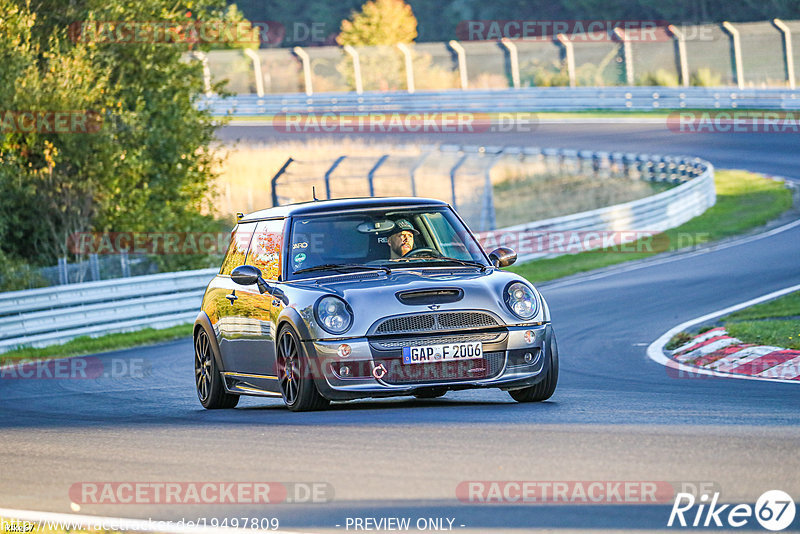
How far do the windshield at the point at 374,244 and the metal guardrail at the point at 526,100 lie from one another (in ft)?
104

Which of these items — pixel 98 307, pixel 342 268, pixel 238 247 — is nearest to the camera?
pixel 342 268

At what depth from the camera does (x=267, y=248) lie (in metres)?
10.4

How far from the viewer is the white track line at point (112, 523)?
5.82 meters

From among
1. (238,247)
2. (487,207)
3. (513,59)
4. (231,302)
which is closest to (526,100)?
(513,59)

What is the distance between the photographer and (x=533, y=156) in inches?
1564

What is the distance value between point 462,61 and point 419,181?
14330 mm

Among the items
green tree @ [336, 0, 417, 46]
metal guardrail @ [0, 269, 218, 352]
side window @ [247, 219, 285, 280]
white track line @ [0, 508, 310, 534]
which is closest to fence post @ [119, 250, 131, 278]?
metal guardrail @ [0, 269, 218, 352]

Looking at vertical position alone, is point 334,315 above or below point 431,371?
above

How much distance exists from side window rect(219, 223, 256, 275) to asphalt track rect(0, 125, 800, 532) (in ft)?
3.96

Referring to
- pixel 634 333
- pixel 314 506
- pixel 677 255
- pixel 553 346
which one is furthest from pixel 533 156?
pixel 314 506

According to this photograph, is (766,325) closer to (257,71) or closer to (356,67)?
(356,67)

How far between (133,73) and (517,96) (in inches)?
938

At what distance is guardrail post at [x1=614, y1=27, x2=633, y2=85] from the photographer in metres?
46.7

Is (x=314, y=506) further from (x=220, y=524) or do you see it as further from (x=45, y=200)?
(x=45, y=200)
